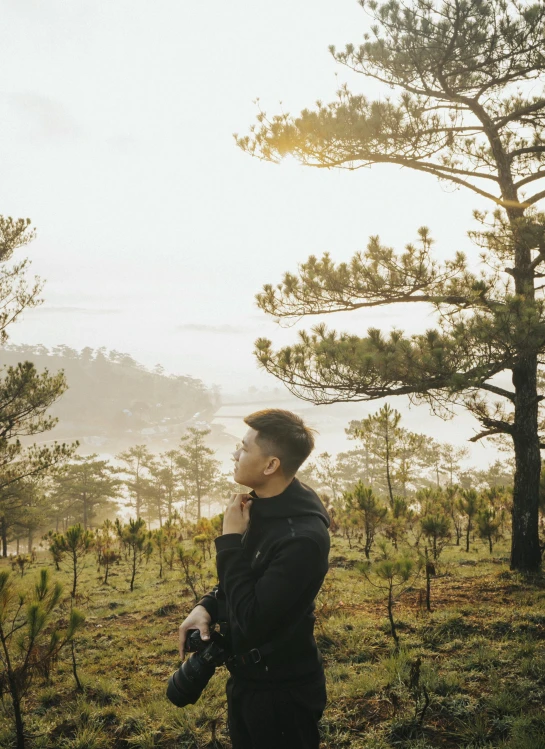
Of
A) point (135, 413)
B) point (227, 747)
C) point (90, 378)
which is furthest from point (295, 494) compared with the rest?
point (90, 378)

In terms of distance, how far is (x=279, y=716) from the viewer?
1.37 m

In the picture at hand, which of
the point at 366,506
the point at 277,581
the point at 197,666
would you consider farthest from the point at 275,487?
the point at 366,506

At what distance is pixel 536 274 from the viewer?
691 cm

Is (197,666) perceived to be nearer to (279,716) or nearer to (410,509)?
(279,716)

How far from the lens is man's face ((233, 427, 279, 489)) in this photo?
57.7 inches

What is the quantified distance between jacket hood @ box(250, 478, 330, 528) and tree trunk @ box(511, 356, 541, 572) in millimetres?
6179

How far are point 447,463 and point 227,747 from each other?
1341 inches

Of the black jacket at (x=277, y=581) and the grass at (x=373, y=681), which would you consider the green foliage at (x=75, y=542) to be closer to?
the grass at (x=373, y=681)

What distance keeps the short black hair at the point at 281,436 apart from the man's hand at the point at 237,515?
17 cm

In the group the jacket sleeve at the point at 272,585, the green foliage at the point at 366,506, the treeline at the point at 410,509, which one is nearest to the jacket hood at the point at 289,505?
the jacket sleeve at the point at 272,585

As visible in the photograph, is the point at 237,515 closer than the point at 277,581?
No

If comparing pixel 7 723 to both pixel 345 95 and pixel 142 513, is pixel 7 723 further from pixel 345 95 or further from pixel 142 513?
pixel 142 513

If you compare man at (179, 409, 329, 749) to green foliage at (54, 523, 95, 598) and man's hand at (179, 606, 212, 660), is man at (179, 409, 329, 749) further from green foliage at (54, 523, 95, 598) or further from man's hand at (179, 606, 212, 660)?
green foliage at (54, 523, 95, 598)

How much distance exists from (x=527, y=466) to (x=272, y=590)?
6685 millimetres
